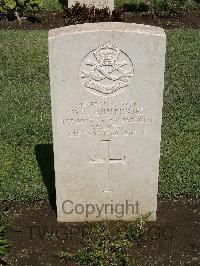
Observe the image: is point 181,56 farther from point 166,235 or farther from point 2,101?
point 166,235

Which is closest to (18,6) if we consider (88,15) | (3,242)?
(88,15)

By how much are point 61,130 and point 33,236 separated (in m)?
1.18

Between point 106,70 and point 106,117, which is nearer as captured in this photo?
point 106,70

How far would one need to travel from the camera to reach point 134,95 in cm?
462

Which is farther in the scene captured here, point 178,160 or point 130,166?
point 178,160

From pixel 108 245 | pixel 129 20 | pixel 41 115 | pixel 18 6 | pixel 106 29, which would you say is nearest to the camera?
pixel 106 29

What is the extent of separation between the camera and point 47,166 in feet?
21.5

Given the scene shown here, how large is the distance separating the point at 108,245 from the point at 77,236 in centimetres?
42

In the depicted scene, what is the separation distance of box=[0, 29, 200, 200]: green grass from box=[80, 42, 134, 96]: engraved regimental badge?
182 cm

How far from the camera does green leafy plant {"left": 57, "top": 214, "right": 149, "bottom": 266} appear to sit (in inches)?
187

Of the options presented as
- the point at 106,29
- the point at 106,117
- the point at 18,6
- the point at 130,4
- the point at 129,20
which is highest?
the point at 106,29

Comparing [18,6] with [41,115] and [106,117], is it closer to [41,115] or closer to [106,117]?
[41,115]

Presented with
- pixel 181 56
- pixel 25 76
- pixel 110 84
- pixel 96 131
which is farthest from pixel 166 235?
pixel 181 56

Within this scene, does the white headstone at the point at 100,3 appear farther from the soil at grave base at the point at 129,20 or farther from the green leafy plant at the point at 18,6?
the green leafy plant at the point at 18,6
